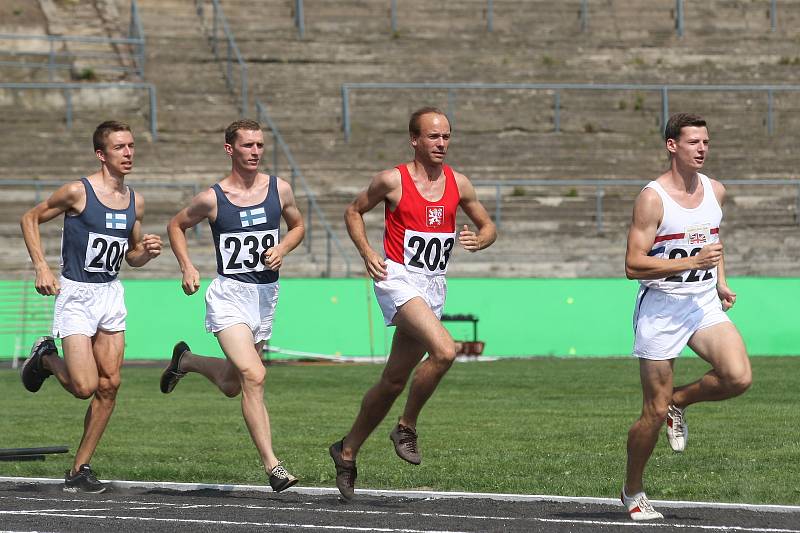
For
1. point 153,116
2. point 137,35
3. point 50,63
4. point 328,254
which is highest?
point 137,35

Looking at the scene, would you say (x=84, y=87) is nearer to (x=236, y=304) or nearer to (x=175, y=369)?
(x=175, y=369)

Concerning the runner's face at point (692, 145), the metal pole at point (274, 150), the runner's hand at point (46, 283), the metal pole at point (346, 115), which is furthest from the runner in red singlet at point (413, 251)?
the metal pole at point (346, 115)

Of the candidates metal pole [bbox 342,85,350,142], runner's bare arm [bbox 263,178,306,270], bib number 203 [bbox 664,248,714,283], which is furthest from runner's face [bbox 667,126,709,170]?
metal pole [bbox 342,85,350,142]

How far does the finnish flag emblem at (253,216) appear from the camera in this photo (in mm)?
11414

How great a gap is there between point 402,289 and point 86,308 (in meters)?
2.69

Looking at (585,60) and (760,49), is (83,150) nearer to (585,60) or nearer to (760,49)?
(585,60)

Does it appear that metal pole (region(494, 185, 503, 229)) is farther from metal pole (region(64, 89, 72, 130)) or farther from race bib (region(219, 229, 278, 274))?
race bib (region(219, 229, 278, 274))

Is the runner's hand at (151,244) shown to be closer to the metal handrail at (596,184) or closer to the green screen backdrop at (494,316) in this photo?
the green screen backdrop at (494,316)

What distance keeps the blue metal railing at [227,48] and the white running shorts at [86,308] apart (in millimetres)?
22780

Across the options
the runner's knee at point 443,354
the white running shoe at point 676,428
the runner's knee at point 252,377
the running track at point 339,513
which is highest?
the runner's knee at point 443,354

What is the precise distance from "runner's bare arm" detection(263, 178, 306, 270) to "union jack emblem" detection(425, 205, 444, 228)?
1.07 meters

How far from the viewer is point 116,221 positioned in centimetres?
1198

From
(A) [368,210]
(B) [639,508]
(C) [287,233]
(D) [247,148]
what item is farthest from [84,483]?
(B) [639,508]

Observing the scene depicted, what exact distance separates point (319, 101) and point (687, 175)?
85.9 ft
